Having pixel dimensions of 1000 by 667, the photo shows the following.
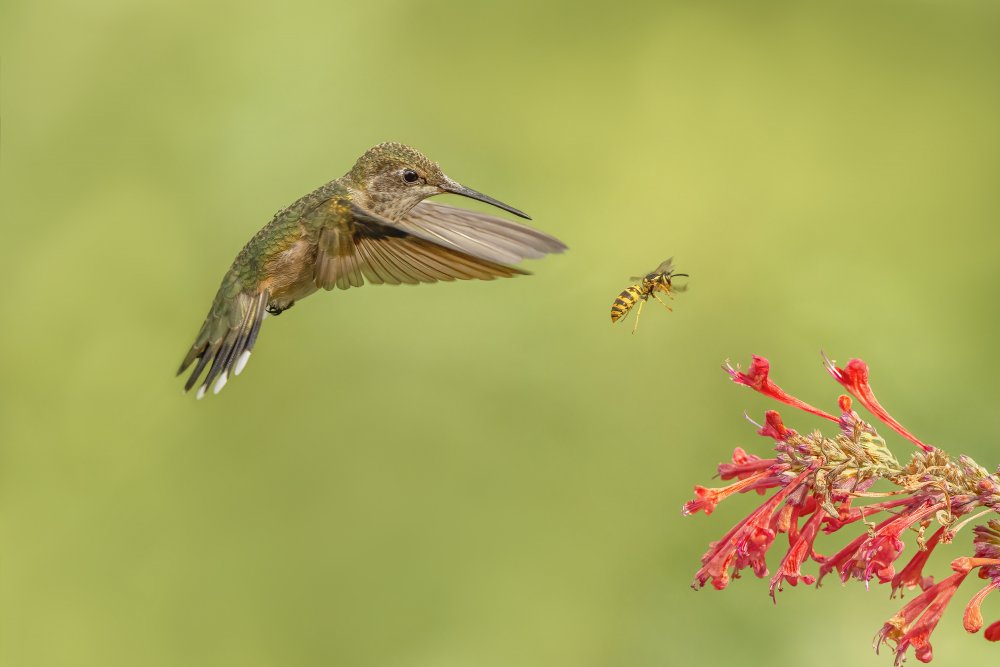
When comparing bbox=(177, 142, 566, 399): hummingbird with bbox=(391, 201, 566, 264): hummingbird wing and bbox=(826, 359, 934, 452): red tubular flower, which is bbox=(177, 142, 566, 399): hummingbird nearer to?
bbox=(391, 201, 566, 264): hummingbird wing

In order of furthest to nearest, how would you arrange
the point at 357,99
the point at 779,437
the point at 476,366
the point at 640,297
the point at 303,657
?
→ the point at 357,99 → the point at 476,366 → the point at 303,657 → the point at 640,297 → the point at 779,437

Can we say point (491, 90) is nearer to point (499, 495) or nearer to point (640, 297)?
point (499, 495)

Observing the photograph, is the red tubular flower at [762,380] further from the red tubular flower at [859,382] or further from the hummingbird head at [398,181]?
the hummingbird head at [398,181]

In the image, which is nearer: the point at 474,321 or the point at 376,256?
the point at 376,256

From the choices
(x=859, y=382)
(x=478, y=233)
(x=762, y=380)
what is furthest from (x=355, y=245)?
(x=859, y=382)

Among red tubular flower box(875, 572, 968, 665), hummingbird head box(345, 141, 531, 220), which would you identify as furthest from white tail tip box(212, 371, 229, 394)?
red tubular flower box(875, 572, 968, 665)

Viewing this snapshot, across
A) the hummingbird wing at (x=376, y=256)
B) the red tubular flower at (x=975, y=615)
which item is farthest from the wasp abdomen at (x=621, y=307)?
the red tubular flower at (x=975, y=615)

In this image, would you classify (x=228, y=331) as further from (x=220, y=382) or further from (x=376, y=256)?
(x=376, y=256)

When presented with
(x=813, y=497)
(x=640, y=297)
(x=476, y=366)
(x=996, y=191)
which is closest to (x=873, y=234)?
(x=996, y=191)

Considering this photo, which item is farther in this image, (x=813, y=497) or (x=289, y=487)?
(x=289, y=487)
